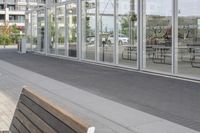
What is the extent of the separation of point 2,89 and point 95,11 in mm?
10083

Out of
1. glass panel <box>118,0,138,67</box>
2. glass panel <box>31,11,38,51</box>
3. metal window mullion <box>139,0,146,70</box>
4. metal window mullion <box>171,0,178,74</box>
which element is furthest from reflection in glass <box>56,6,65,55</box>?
metal window mullion <box>171,0,178,74</box>

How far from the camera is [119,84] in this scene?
13.3 metres

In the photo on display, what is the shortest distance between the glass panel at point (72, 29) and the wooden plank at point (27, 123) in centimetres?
1976

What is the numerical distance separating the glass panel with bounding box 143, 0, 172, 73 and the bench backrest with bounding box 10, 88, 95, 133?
36.8 ft

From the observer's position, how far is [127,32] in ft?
61.1

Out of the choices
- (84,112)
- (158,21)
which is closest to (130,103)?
(84,112)

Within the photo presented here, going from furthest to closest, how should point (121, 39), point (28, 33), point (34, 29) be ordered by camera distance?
1. point (28, 33)
2. point (34, 29)
3. point (121, 39)

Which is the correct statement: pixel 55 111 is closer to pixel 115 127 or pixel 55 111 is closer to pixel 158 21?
pixel 115 127

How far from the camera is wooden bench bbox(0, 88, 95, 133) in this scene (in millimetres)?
3129

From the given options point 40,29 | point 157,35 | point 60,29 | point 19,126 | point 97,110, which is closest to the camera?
point 19,126

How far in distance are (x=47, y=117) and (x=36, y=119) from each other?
0.34 m

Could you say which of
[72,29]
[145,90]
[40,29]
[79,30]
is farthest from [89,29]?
[145,90]

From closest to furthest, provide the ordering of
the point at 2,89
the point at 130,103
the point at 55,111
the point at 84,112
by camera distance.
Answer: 1. the point at 55,111
2. the point at 84,112
3. the point at 130,103
4. the point at 2,89

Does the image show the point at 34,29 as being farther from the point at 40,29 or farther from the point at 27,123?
the point at 27,123
